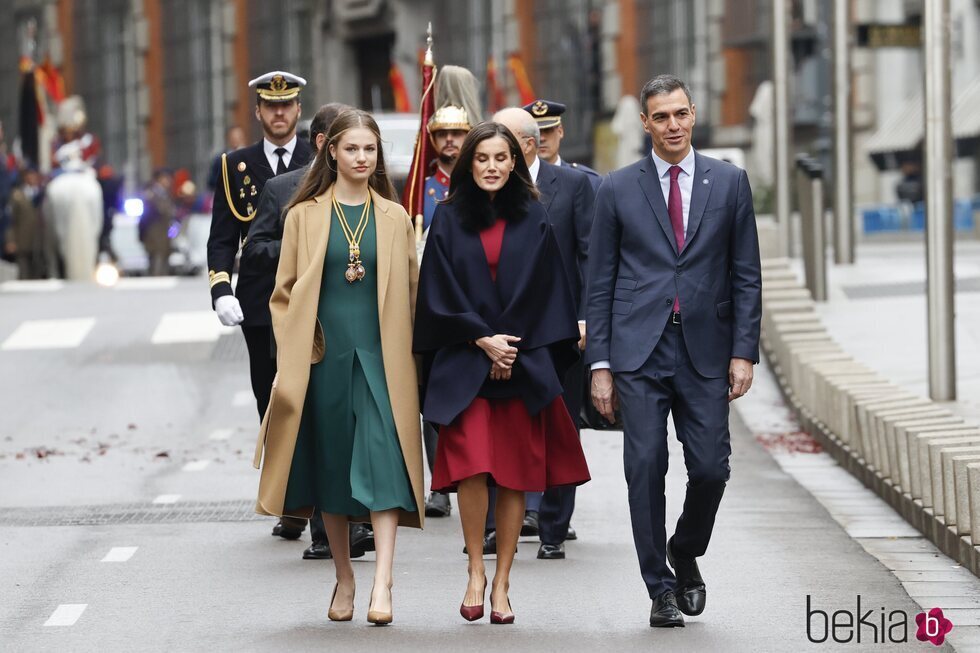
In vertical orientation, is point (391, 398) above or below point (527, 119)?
below

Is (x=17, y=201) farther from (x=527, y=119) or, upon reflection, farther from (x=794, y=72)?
(x=527, y=119)

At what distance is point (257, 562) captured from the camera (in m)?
9.19

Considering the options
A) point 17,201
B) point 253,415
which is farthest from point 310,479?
point 17,201

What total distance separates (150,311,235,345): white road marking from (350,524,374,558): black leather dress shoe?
9.63m

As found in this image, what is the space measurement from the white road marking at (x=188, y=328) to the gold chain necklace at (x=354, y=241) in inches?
436

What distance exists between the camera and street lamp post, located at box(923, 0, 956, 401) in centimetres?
1311

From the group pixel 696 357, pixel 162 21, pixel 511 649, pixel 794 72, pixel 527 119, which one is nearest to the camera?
pixel 511 649

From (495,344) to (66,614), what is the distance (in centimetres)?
189

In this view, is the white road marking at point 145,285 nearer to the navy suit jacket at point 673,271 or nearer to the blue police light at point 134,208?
the blue police light at point 134,208

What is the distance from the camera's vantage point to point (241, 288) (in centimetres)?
969

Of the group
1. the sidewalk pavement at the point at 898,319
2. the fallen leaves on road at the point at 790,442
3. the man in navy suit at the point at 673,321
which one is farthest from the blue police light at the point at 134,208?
the man in navy suit at the point at 673,321

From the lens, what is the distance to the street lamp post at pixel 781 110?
2178 cm

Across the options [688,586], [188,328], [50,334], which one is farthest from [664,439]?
[50,334]

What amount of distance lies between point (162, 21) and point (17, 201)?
3124 centimetres
